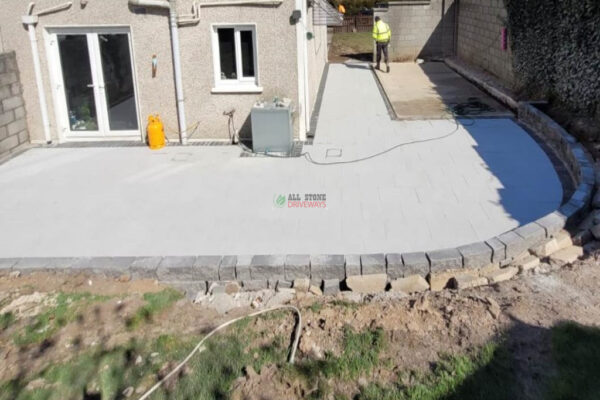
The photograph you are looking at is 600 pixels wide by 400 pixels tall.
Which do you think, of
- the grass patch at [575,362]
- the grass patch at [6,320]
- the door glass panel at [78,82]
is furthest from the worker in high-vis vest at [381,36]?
the grass patch at [6,320]

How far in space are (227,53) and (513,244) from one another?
727 centimetres

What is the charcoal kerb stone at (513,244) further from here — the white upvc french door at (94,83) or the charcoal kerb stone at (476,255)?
the white upvc french door at (94,83)

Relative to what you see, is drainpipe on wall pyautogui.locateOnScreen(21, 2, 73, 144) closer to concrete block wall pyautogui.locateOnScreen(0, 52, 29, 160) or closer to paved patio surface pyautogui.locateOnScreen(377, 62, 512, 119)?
concrete block wall pyautogui.locateOnScreen(0, 52, 29, 160)

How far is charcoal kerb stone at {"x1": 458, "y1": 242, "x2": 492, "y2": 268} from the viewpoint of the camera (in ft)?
22.4

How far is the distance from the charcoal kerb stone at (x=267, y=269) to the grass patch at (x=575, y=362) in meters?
3.02

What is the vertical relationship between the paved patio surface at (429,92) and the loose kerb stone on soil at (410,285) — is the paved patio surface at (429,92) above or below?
above

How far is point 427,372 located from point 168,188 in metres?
6.09

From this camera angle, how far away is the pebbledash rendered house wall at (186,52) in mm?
11422

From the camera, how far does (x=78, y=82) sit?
1242 cm

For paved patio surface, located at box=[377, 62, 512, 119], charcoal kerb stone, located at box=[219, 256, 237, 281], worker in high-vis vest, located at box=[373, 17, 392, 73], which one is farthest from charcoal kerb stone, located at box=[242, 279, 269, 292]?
worker in high-vis vest, located at box=[373, 17, 392, 73]

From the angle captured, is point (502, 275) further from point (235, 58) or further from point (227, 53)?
point (227, 53)

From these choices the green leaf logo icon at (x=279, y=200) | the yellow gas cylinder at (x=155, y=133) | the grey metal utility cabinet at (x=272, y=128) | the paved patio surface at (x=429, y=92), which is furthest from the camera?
the paved patio surface at (x=429, y=92)

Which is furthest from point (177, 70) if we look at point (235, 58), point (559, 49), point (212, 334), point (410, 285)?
point (559, 49)

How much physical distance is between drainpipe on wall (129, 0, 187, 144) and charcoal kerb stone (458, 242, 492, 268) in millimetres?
7108
